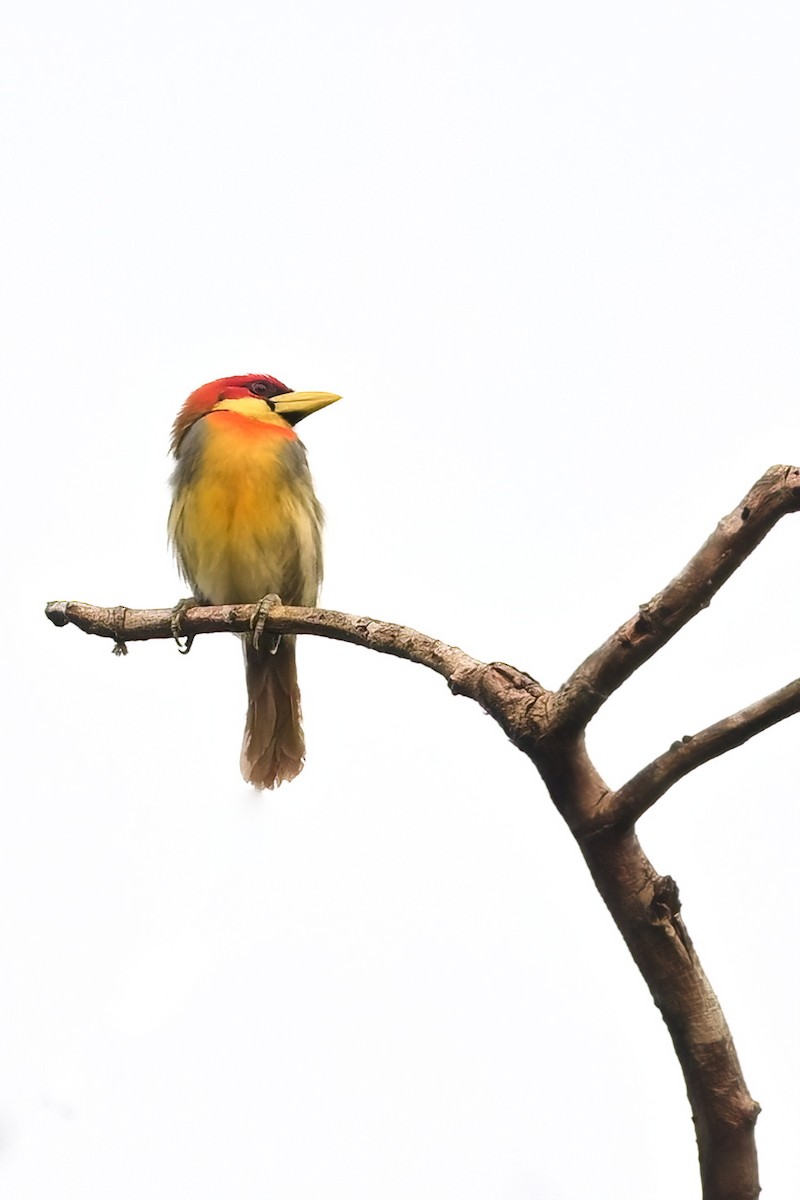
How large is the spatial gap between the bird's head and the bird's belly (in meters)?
0.33

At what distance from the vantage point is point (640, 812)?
2467mm

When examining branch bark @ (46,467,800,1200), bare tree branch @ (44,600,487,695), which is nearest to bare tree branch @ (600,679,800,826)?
branch bark @ (46,467,800,1200)

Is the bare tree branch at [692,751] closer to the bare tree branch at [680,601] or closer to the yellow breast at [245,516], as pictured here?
the bare tree branch at [680,601]

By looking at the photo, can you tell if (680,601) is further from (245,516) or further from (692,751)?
(245,516)

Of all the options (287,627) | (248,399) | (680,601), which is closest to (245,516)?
(248,399)

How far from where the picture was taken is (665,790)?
245 cm

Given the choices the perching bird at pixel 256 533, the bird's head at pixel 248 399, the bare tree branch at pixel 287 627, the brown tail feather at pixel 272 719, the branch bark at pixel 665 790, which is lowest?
the branch bark at pixel 665 790

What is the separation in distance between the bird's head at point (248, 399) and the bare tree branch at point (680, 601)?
2.53 meters

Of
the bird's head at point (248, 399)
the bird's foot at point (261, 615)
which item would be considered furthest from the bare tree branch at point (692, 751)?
the bird's head at point (248, 399)

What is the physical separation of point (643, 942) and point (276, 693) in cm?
240

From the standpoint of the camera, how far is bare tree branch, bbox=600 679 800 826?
232cm

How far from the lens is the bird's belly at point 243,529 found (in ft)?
14.7

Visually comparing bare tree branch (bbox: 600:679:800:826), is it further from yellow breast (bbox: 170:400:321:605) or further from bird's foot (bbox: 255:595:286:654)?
yellow breast (bbox: 170:400:321:605)

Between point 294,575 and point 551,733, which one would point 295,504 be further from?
point 551,733
